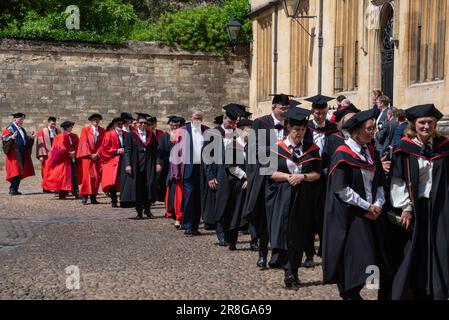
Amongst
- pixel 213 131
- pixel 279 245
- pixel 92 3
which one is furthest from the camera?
pixel 92 3

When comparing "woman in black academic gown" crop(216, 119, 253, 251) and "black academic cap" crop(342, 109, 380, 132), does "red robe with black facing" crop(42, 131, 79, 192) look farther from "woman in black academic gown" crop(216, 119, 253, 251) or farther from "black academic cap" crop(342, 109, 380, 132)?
"black academic cap" crop(342, 109, 380, 132)

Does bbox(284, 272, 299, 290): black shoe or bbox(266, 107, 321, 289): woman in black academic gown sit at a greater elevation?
bbox(266, 107, 321, 289): woman in black academic gown

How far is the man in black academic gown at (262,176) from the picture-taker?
8.64m

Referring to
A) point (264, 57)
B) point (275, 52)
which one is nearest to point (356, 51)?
point (275, 52)

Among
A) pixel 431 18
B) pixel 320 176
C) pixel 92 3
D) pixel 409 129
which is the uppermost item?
pixel 92 3

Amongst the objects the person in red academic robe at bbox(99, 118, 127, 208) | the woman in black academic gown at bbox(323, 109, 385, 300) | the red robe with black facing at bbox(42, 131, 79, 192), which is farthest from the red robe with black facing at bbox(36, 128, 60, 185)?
the woman in black academic gown at bbox(323, 109, 385, 300)

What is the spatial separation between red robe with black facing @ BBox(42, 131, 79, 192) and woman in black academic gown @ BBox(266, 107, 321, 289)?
10.7m

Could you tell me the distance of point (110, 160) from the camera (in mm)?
15836

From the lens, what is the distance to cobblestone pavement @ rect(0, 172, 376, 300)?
7.35m

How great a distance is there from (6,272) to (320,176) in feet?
11.3

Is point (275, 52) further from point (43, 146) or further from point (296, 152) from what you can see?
point (296, 152)

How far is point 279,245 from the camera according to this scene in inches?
303

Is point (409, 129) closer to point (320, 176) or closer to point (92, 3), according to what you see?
point (320, 176)

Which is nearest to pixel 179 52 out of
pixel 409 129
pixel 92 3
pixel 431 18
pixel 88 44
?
pixel 88 44
